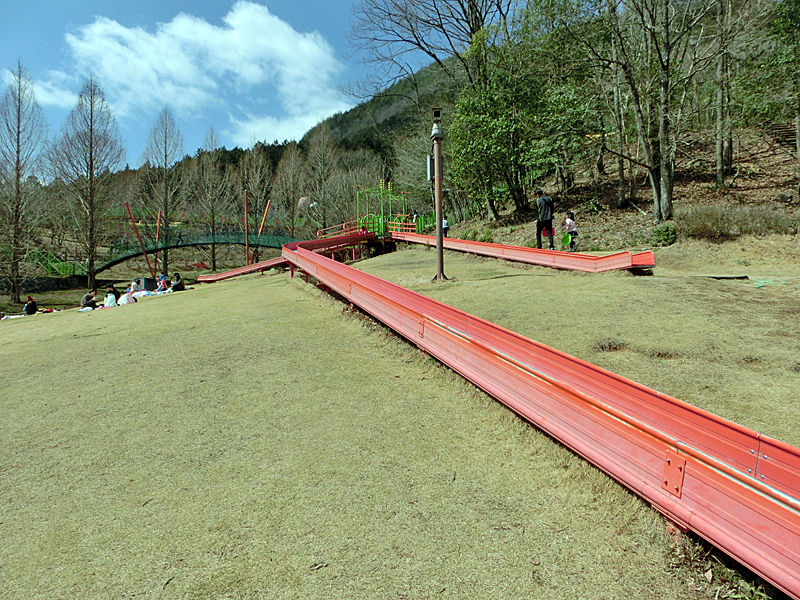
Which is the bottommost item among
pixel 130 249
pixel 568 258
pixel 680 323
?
pixel 680 323

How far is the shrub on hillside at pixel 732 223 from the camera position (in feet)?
42.1

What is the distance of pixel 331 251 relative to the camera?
67.4 feet

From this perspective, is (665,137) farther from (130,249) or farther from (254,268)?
(130,249)

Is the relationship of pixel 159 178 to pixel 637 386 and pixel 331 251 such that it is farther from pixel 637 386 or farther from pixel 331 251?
pixel 637 386

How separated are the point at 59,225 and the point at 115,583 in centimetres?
4972

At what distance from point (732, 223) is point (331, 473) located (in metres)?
14.3

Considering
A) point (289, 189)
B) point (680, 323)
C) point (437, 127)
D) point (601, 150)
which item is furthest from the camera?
point (289, 189)

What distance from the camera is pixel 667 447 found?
7.80 feet

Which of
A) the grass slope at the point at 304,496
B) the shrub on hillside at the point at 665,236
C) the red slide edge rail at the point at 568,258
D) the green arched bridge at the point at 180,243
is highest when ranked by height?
the green arched bridge at the point at 180,243

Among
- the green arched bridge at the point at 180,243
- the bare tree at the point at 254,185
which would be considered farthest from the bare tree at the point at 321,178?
the green arched bridge at the point at 180,243

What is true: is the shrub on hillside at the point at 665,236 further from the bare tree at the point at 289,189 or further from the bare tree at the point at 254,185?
the bare tree at the point at 254,185

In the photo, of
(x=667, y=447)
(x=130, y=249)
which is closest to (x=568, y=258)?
(x=667, y=447)

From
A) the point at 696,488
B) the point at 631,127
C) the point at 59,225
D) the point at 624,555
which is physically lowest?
the point at 624,555

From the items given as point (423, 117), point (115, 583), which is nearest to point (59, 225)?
point (423, 117)
